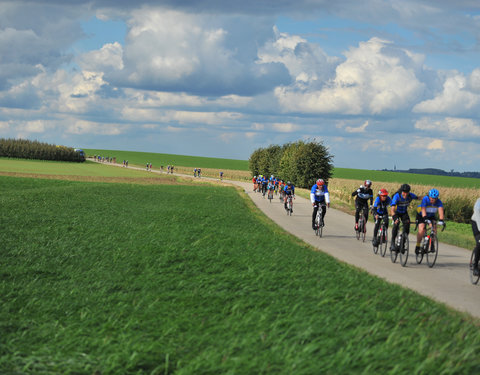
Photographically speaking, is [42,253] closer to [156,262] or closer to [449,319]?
[156,262]

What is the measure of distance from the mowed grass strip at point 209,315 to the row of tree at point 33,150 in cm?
12371

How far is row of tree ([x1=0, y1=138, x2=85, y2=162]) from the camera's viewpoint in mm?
129000

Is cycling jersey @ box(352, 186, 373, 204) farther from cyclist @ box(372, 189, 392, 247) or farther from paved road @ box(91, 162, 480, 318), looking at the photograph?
cyclist @ box(372, 189, 392, 247)

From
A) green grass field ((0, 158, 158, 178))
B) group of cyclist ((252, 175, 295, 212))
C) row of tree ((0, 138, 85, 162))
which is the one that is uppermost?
row of tree ((0, 138, 85, 162))

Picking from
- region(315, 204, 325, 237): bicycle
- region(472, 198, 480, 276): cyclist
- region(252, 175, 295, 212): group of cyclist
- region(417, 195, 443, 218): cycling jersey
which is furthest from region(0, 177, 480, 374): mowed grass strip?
region(252, 175, 295, 212): group of cyclist

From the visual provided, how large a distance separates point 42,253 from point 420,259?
943 cm

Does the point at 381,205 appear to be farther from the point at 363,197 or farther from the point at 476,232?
the point at 476,232

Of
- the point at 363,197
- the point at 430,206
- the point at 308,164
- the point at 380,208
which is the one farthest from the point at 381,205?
the point at 308,164

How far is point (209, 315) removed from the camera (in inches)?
317

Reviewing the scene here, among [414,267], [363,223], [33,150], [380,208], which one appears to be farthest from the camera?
[33,150]

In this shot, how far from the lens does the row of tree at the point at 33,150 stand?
129m

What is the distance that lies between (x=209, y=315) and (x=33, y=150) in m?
133

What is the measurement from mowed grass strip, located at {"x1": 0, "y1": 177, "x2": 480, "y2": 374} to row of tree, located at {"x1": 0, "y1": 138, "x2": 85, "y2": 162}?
12371 centimetres

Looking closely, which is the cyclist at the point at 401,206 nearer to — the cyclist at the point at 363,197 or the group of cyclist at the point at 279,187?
the cyclist at the point at 363,197
